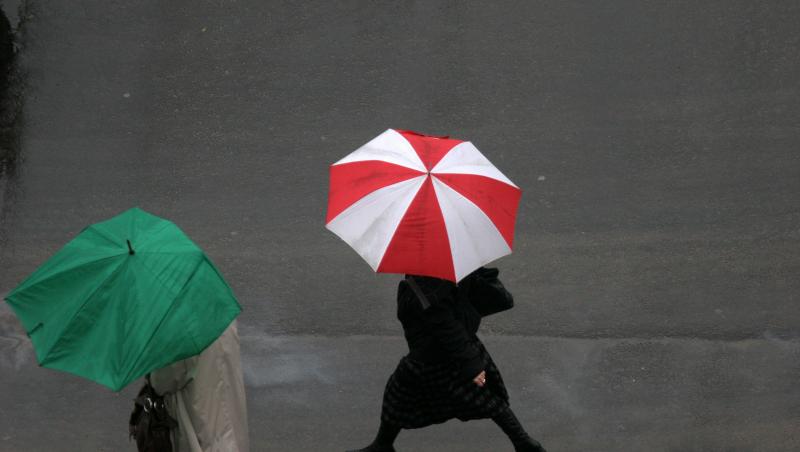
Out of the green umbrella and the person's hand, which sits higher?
the green umbrella

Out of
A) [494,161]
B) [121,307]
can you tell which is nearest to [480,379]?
[121,307]

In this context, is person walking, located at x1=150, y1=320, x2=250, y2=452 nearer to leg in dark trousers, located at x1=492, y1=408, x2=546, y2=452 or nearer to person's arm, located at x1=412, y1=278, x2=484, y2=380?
person's arm, located at x1=412, y1=278, x2=484, y2=380

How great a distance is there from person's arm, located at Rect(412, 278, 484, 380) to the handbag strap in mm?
18

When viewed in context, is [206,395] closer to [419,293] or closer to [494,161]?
[419,293]

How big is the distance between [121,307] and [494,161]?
3.86m

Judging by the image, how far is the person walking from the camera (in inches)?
168

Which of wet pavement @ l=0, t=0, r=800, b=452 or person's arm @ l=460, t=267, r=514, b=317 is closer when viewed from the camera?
person's arm @ l=460, t=267, r=514, b=317

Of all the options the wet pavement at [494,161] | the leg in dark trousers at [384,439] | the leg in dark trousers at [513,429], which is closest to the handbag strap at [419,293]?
the leg in dark trousers at [513,429]

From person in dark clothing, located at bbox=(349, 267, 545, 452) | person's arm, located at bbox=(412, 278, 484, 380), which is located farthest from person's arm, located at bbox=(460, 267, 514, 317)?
person's arm, located at bbox=(412, 278, 484, 380)

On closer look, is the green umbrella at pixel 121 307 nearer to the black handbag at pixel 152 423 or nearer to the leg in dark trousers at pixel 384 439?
the black handbag at pixel 152 423

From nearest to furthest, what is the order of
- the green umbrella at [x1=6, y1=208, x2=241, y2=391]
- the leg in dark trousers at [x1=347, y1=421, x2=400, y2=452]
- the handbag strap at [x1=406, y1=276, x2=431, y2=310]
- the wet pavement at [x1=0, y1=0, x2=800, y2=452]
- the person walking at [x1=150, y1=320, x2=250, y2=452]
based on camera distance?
1. the green umbrella at [x1=6, y1=208, x2=241, y2=391]
2. the person walking at [x1=150, y1=320, x2=250, y2=452]
3. the handbag strap at [x1=406, y1=276, x2=431, y2=310]
4. the leg in dark trousers at [x1=347, y1=421, x2=400, y2=452]
5. the wet pavement at [x1=0, y1=0, x2=800, y2=452]

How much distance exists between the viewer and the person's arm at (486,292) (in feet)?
16.1

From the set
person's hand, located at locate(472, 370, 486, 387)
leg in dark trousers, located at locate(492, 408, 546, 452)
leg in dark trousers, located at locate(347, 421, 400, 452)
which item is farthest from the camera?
leg in dark trousers, located at locate(347, 421, 400, 452)

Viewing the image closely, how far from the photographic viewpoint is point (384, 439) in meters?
5.50
